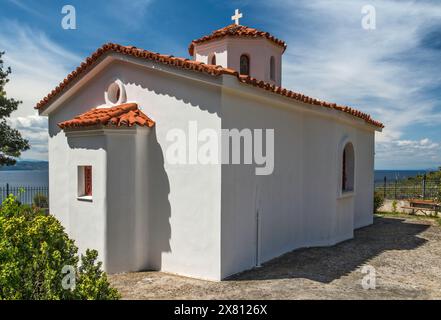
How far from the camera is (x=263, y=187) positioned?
8469mm

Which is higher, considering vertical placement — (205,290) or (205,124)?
(205,124)

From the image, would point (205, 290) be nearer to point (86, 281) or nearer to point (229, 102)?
point (86, 281)

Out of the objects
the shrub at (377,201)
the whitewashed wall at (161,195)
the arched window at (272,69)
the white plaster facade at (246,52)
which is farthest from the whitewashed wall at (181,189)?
the shrub at (377,201)

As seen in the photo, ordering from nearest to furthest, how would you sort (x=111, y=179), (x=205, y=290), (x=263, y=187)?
(x=205, y=290)
(x=111, y=179)
(x=263, y=187)

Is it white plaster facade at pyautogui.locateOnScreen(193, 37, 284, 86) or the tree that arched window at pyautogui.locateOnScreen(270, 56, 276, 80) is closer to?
white plaster facade at pyautogui.locateOnScreen(193, 37, 284, 86)

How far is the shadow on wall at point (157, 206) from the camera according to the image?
793cm

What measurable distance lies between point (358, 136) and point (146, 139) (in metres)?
8.71

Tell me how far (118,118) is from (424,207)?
15.9m

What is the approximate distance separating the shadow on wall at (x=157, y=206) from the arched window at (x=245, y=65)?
4.80m

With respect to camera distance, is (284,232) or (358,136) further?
(358,136)

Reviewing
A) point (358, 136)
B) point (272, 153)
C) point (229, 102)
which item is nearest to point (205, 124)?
point (229, 102)

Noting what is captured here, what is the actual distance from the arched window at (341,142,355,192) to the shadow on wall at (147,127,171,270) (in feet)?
21.9

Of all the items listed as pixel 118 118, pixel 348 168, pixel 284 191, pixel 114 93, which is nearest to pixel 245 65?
pixel 114 93

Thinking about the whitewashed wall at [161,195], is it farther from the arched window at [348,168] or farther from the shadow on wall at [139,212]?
the arched window at [348,168]
